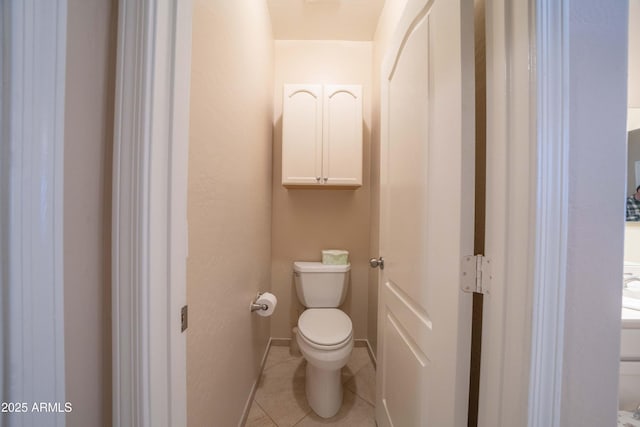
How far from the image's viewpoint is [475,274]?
1.77 feet

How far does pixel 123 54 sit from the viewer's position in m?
0.40

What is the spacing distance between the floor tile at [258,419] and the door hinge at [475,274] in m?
1.27

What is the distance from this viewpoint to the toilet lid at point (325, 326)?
118cm

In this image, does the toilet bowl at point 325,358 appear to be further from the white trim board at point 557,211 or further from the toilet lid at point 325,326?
the white trim board at point 557,211

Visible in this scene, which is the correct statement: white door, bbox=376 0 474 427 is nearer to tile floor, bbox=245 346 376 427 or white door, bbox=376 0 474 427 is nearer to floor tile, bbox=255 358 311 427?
tile floor, bbox=245 346 376 427

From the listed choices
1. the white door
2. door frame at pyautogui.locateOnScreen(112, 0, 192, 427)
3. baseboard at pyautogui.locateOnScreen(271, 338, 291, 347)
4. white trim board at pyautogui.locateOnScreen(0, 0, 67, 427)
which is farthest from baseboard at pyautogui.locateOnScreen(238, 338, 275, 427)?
white trim board at pyautogui.locateOnScreen(0, 0, 67, 427)

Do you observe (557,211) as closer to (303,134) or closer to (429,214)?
(429,214)

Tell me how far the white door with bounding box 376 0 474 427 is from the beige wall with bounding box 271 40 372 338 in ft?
2.76

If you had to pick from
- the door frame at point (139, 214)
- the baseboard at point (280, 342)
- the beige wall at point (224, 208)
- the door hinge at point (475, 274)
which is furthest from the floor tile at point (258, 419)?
the door hinge at point (475, 274)

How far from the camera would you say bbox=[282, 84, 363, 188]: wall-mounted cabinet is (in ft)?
5.45

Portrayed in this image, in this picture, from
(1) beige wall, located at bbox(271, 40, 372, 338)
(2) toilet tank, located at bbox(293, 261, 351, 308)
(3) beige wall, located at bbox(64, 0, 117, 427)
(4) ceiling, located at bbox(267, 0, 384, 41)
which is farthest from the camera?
(1) beige wall, located at bbox(271, 40, 372, 338)

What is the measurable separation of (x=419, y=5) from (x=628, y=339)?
1370mm

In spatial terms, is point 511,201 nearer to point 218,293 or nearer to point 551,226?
point 551,226

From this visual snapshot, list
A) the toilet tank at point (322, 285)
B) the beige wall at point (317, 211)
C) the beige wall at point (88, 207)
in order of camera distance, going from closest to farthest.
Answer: the beige wall at point (88, 207), the toilet tank at point (322, 285), the beige wall at point (317, 211)
